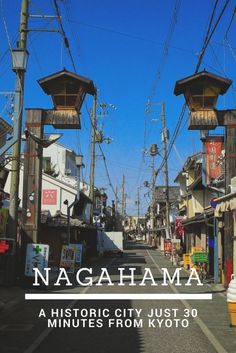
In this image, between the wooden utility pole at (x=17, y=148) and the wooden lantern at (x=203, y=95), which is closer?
the wooden utility pole at (x=17, y=148)

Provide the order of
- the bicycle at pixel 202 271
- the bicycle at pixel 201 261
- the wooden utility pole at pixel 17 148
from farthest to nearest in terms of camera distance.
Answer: the bicycle at pixel 201 261
the bicycle at pixel 202 271
the wooden utility pole at pixel 17 148

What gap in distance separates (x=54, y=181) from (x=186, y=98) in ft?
65.9

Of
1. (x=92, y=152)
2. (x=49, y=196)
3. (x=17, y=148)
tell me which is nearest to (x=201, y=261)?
(x=17, y=148)

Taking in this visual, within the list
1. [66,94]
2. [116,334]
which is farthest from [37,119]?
[116,334]

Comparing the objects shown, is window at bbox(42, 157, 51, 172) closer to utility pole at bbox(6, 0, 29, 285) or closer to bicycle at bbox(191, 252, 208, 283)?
bicycle at bbox(191, 252, 208, 283)

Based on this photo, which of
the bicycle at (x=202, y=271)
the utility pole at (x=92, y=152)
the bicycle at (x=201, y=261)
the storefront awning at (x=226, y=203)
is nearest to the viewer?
the storefront awning at (x=226, y=203)

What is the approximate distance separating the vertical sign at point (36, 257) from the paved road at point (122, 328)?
364 cm

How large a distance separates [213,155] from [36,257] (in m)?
8.73

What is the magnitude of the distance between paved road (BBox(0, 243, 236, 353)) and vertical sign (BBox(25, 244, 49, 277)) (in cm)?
364

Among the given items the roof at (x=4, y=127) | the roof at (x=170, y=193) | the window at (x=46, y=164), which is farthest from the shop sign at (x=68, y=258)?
the roof at (x=170, y=193)

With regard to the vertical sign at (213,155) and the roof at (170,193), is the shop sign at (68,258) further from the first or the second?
the roof at (170,193)

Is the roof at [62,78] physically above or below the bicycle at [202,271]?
above

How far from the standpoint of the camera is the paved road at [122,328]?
9.39 metres

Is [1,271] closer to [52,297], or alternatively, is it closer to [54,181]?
[52,297]
